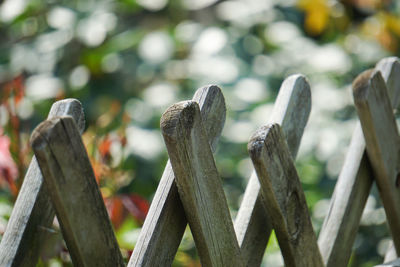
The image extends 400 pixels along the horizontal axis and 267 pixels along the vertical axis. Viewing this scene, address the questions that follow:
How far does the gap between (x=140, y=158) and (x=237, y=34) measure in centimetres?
101

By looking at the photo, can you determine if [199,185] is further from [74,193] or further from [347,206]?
[347,206]

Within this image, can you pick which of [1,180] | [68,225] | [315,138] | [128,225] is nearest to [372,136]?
[128,225]

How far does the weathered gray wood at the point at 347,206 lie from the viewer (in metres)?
1.33

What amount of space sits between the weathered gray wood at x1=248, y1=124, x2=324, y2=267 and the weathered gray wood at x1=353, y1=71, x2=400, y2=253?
0.26m

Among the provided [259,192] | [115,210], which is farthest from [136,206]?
[259,192]

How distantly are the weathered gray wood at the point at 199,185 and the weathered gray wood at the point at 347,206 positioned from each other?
0.33 meters

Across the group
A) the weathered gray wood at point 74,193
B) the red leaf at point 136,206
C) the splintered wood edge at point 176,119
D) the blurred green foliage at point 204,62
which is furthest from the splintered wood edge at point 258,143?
the blurred green foliage at point 204,62

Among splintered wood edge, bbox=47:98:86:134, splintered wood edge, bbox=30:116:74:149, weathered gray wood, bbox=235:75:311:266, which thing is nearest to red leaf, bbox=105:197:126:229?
weathered gray wood, bbox=235:75:311:266

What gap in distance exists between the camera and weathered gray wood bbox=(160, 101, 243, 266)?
0.95m

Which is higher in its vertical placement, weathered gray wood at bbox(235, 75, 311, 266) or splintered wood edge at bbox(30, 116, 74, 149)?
splintered wood edge at bbox(30, 116, 74, 149)

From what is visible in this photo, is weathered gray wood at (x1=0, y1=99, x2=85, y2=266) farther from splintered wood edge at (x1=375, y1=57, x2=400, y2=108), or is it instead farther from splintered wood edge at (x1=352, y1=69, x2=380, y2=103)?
splintered wood edge at (x1=375, y1=57, x2=400, y2=108)

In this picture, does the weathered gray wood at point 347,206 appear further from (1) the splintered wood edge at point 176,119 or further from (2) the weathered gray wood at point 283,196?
(1) the splintered wood edge at point 176,119

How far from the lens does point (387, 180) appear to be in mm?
1416

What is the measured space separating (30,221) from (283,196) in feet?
1.43
